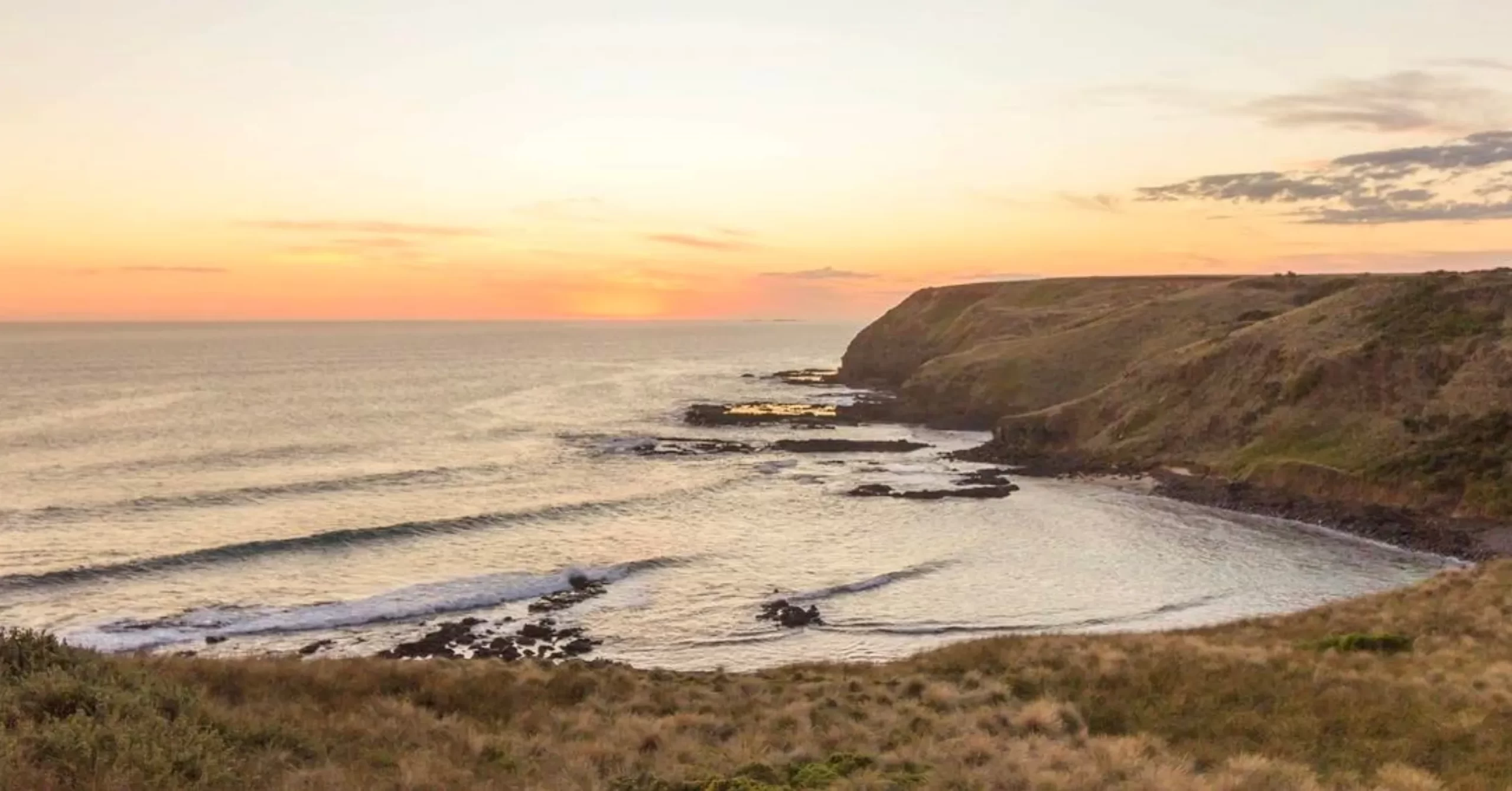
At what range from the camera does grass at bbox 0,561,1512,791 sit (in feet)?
39.3

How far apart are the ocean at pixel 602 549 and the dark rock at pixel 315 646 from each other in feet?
1.91

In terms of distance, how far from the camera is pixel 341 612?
3641 cm

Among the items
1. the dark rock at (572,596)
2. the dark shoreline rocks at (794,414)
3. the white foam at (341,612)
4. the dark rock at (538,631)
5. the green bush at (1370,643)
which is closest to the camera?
the green bush at (1370,643)

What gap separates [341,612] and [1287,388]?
190 ft

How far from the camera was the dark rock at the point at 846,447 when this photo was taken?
251 feet

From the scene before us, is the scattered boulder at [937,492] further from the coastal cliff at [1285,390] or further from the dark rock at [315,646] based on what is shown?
the dark rock at [315,646]

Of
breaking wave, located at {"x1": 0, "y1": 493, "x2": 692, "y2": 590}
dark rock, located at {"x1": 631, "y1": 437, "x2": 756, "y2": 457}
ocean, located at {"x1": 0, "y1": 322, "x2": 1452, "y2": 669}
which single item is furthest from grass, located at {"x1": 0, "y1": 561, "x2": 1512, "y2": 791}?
dark rock, located at {"x1": 631, "y1": 437, "x2": 756, "y2": 457}

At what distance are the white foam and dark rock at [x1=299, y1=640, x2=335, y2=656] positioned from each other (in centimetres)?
174

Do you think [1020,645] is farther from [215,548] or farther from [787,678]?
[215,548]

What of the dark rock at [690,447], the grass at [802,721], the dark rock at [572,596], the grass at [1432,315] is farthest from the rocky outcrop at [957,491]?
the grass at [802,721]

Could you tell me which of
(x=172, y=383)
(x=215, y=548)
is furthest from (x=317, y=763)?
(x=172, y=383)

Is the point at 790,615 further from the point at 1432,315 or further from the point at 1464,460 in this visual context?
the point at 1432,315

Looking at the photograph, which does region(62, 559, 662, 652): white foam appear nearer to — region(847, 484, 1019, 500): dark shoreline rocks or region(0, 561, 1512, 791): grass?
region(0, 561, 1512, 791): grass

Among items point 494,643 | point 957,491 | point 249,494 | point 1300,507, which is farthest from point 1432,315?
point 249,494
